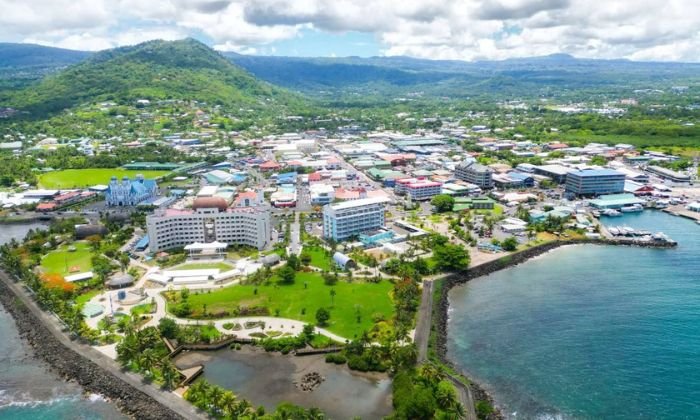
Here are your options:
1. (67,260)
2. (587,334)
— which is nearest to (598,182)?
(587,334)

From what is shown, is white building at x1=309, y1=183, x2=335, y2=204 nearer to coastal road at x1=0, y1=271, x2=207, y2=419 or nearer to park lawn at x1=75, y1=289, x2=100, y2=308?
park lawn at x1=75, y1=289, x2=100, y2=308

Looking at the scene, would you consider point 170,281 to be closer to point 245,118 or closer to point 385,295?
point 385,295

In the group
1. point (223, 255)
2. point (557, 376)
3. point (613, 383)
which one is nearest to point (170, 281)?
point (223, 255)

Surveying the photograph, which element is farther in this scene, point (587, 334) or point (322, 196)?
point (322, 196)

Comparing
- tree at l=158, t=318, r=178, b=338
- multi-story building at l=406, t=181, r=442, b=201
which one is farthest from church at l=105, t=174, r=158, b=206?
tree at l=158, t=318, r=178, b=338

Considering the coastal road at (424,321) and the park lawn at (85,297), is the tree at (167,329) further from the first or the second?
the coastal road at (424,321)

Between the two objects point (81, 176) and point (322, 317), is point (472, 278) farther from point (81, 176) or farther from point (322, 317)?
point (81, 176)
